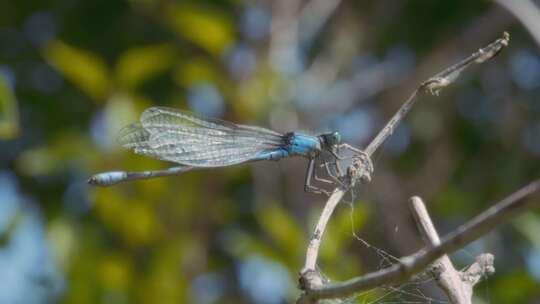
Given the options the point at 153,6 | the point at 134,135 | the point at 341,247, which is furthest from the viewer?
the point at 153,6

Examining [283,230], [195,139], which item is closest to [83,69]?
[283,230]

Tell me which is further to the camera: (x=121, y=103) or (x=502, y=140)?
(x=502, y=140)

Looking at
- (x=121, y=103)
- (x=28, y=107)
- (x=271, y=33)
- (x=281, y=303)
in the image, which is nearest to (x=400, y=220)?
(x=281, y=303)

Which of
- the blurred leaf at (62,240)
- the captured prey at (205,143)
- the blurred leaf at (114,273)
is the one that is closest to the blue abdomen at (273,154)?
the captured prey at (205,143)

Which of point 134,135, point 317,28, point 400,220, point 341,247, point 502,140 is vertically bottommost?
point 134,135

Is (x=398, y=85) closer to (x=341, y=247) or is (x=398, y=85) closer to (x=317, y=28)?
(x=317, y=28)
